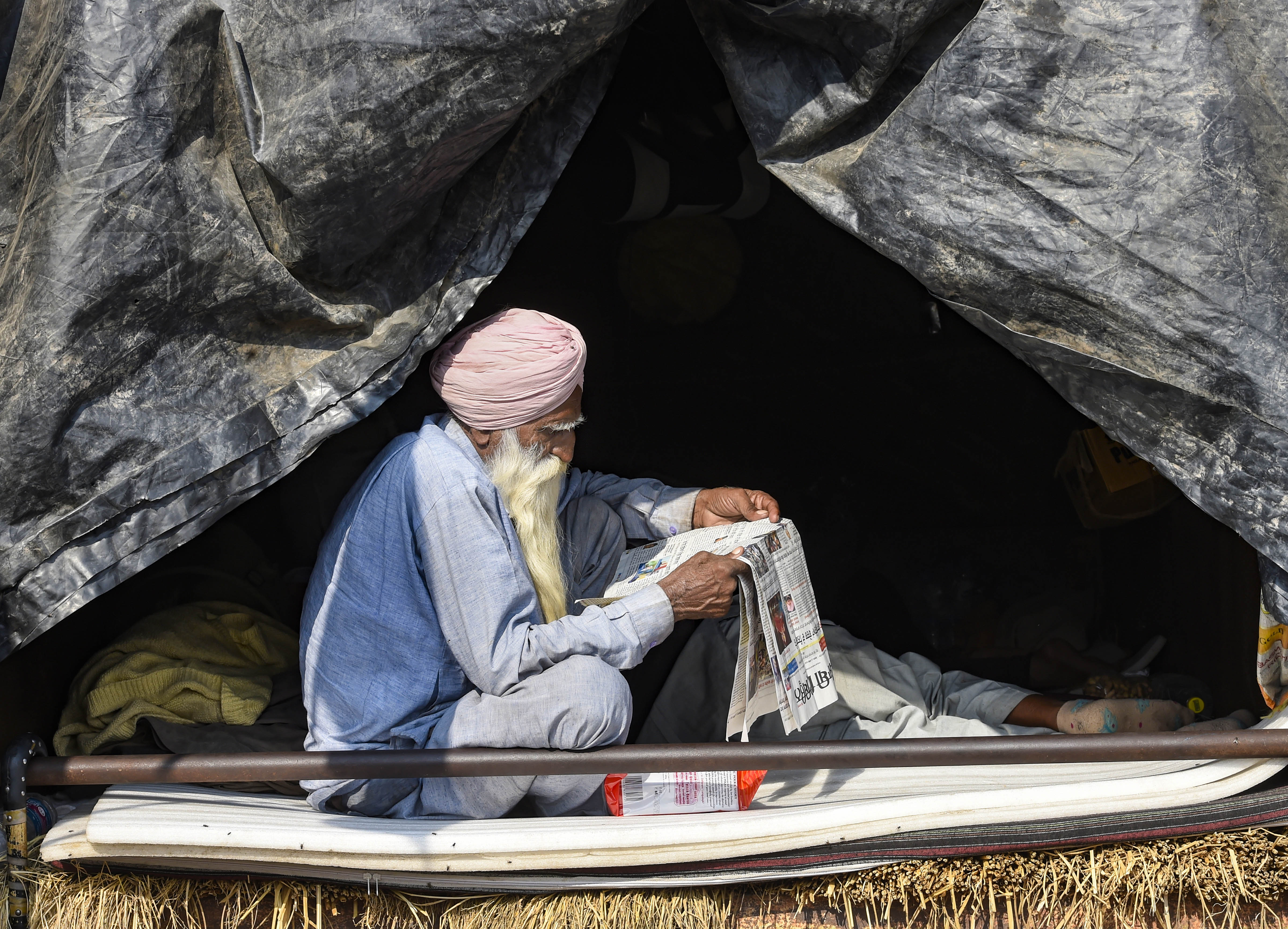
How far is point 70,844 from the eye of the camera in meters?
1.69

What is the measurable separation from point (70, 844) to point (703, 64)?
2.21 m

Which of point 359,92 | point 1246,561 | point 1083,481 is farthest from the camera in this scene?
point 1083,481

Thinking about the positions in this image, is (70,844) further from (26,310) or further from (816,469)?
(816,469)

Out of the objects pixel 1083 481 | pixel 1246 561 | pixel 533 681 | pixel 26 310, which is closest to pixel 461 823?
pixel 533 681

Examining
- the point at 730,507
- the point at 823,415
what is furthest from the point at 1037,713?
the point at 823,415

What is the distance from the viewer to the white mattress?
1.64m

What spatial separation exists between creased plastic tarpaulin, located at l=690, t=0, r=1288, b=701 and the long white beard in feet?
2.47

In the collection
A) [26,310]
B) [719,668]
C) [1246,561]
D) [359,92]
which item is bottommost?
[719,668]

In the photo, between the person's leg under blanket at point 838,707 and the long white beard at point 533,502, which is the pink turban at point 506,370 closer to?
the long white beard at point 533,502

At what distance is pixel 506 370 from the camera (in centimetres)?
191

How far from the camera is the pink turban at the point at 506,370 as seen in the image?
191cm

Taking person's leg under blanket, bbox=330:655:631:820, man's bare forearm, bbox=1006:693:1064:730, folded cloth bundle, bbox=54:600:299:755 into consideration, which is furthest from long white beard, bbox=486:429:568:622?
man's bare forearm, bbox=1006:693:1064:730

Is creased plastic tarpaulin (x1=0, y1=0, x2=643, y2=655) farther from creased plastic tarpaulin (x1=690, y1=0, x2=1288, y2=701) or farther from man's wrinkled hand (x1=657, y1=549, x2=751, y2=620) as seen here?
man's wrinkled hand (x1=657, y1=549, x2=751, y2=620)

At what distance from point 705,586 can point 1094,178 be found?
974mm
